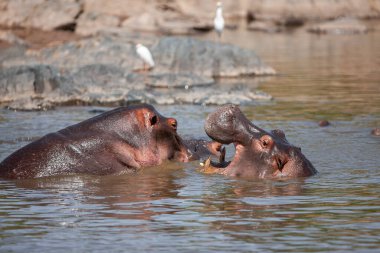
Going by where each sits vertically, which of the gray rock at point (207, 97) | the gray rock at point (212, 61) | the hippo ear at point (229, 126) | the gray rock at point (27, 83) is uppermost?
the gray rock at point (212, 61)

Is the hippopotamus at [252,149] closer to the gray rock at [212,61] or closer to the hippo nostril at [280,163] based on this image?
the hippo nostril at [280,163]

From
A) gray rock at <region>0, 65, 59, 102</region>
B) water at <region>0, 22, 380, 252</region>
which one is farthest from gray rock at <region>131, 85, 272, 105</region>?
water at <region>0, 22, 380, 252</region>

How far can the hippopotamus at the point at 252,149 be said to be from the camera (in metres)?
7.09

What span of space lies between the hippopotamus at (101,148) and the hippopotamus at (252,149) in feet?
1.55

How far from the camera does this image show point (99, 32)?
30.6 metres

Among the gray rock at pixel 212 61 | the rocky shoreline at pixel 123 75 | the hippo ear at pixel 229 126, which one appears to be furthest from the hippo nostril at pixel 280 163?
the gray rock at pixel 212 61

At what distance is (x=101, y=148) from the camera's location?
25.0 feet

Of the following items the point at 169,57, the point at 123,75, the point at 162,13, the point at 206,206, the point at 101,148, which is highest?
the point at 162,13

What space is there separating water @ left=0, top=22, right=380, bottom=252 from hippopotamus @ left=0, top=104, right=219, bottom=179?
0.30ft

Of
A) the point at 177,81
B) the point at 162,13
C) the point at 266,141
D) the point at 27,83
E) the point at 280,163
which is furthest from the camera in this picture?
the point at 162,13

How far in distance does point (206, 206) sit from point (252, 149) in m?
1.00

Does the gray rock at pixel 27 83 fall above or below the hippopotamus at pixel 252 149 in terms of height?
above

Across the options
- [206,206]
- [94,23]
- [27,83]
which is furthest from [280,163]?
[94,23]

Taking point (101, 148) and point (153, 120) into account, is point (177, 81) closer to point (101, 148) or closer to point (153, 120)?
point (153, 120)
